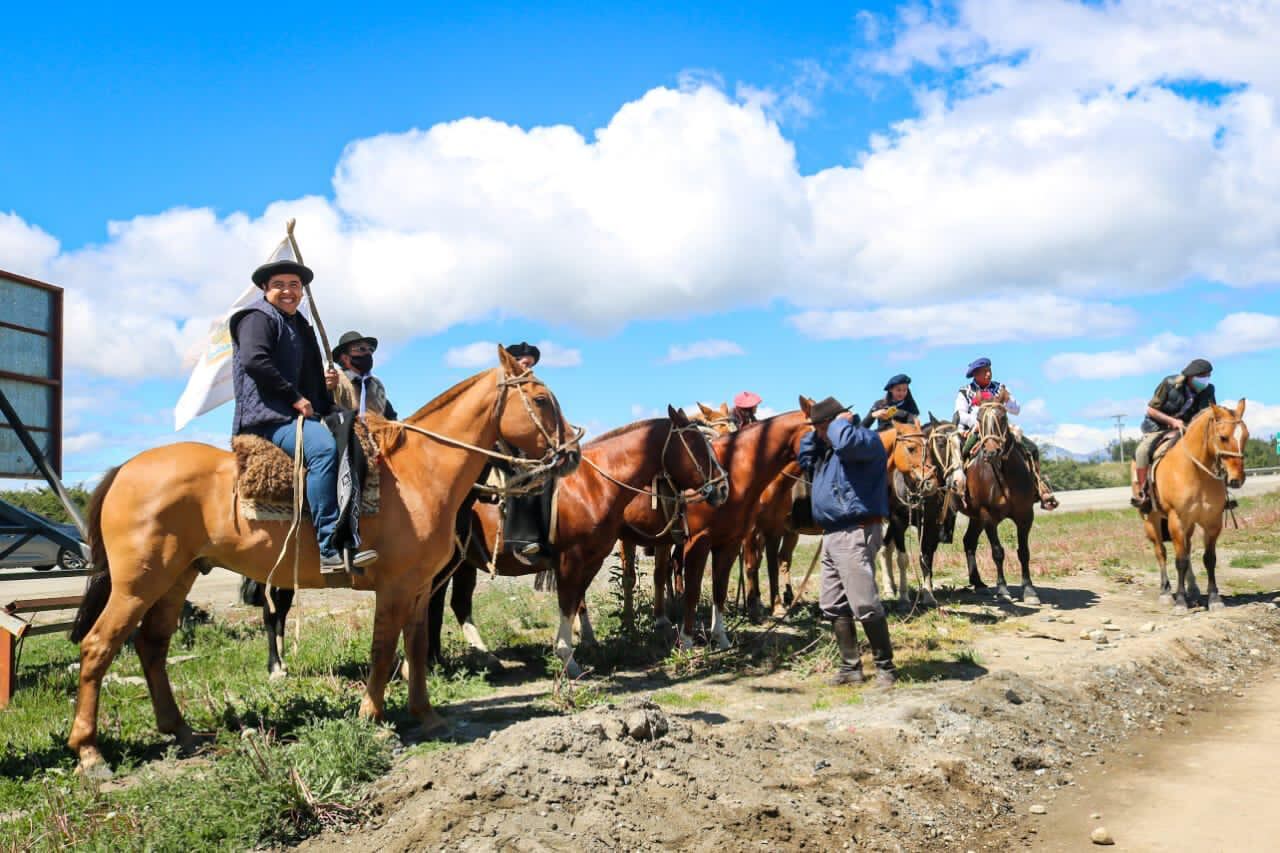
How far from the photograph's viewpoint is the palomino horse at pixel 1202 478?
12.0 metres

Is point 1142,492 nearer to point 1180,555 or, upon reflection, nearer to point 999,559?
point 1180,555

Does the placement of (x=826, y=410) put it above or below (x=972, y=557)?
above

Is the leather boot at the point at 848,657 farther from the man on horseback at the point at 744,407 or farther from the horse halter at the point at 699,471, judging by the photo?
the man on horseback at the point at 744,407

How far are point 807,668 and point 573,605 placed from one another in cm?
230

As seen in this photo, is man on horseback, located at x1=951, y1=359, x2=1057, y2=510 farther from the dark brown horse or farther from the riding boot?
the dark brown horse

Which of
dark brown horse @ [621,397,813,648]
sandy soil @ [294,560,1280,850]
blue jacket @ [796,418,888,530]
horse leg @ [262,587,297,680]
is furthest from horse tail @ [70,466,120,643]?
blue jacket @ [796,418,888,530]

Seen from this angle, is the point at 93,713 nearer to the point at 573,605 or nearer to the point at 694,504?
the point at 573,605

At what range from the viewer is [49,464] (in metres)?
11.4

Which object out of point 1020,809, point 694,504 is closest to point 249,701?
point 694,504

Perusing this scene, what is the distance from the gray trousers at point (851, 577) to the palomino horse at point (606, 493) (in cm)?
156

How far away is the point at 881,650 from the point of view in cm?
833

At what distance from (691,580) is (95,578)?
5.49 m

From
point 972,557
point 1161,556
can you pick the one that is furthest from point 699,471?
point 1161,556

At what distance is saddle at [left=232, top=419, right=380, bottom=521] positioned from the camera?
6324 mm
